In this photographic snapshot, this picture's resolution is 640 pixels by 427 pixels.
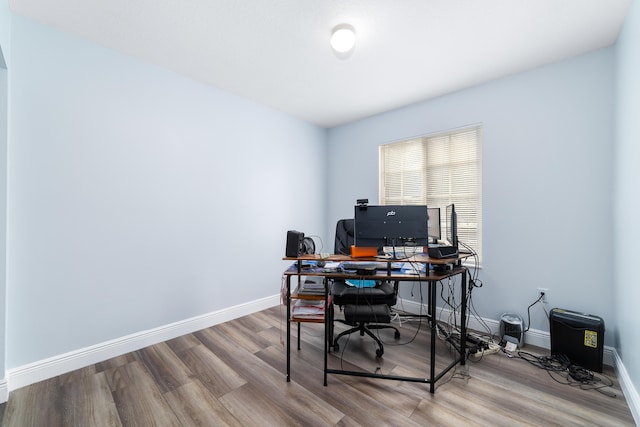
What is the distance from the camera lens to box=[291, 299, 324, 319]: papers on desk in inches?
80.1

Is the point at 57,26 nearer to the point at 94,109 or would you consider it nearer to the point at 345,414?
the point at 94,109

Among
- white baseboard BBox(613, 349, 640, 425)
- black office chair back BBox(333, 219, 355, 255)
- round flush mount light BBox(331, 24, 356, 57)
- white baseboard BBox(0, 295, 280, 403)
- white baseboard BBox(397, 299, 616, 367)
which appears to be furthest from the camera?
black office chair back BBox(333, 219, 355, 255)

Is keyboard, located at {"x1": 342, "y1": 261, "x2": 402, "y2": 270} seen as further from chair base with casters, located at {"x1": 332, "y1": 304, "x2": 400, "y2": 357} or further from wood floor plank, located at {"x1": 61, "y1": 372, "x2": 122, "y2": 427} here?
wood floor plank, located at {"x1": 61, "y1": 372, "x2": 122, "y2": 427}

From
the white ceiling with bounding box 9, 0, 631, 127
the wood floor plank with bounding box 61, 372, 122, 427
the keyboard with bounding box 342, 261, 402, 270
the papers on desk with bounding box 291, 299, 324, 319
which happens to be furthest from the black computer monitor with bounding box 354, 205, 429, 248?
the wood floor plank with bounding box 61, 372, 122, 427

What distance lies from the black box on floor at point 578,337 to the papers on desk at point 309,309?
210 centimetres

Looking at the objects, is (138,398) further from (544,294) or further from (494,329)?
(544,294)

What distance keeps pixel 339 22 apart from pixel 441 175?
217 cm

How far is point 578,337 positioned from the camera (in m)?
2.16

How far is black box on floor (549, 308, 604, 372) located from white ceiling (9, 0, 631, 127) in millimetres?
2340

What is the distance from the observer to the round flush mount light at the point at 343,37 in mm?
2029

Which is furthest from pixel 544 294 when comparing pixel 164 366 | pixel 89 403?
pixel 89 403

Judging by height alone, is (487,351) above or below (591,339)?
below

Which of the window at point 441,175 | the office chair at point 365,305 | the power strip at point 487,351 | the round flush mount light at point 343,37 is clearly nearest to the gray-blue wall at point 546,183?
the window at point 441,175

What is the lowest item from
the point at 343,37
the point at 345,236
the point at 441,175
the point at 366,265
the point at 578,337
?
the point at 578,337
